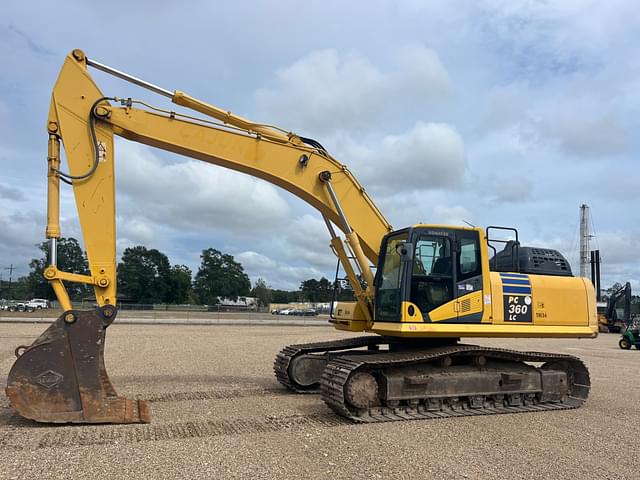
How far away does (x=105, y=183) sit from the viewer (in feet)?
28.6

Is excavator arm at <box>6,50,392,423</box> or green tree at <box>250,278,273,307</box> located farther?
green tree at <box>250,278,273,307</box>

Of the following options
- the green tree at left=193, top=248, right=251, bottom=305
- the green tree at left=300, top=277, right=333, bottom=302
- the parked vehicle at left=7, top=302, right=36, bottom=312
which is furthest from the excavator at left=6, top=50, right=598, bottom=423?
the green tree at left=193, top=248, right=251, bottom=305

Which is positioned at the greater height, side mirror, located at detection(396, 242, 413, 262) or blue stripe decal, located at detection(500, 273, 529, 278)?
side mirror, located at detection(396, 242, 413, 262)

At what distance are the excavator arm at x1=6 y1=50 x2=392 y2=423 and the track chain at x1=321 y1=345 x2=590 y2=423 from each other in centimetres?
121

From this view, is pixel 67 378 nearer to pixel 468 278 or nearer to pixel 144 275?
pixel 468 278

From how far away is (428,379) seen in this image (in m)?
9.00

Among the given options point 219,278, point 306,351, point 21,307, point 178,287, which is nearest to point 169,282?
point 178,287

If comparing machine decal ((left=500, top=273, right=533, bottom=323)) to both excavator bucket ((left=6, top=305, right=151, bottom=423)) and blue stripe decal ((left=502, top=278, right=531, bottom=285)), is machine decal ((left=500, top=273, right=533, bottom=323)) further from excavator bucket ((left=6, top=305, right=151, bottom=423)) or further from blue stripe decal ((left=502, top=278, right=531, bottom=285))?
excavator bucket ((left=6, top=305, right=151, bottom=423))

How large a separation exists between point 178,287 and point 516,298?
9885 cm

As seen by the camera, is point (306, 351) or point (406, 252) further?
point (306, 351)

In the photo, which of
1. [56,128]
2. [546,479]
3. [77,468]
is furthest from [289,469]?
[56,128]

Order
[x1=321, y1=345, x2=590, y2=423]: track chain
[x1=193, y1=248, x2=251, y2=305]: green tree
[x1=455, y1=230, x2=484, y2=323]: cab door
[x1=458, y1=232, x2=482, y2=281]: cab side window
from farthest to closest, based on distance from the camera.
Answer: [x1=193, y1=248, x2=251, y2=305]: green tree, [x1=458, y1=232, x2=482, y2=281]: cab side window, [x1=455, y1=230, x2=484, y2=323]: cab door, [x1=321, y1=345, x2=590, y2=423]: track chain

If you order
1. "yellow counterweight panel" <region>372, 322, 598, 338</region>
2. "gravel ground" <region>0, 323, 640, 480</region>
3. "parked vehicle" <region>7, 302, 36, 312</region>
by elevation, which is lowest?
"gravel ground" <region>0, 323, 640, 480</region>

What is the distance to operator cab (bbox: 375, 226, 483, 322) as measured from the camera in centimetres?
899
